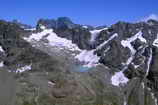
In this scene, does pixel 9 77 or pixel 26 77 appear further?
pixel 26 77

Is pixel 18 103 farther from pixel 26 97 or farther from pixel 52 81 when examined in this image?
pixel 52 81

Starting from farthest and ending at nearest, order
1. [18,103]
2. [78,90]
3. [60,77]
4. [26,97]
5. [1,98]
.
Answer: [60,77]
[78,90]
[26,97]
[18,103]
[1,98]

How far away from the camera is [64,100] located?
163125 mm

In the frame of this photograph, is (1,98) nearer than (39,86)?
Yes

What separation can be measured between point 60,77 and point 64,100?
3264 cm

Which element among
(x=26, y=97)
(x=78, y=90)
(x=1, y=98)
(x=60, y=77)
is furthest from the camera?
(x=60, y=77)

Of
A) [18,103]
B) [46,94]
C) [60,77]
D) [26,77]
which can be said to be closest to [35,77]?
[26,77]

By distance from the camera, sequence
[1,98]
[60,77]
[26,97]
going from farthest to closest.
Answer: [60,77], [26,97], [1,98]

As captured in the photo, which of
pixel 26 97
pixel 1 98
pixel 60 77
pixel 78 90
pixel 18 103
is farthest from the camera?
pixel 60 77

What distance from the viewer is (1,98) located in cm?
14088

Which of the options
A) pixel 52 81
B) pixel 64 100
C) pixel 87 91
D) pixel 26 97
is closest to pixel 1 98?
pixel 26 97

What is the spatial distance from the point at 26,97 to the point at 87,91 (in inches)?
1762

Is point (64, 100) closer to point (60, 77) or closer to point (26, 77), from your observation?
point (60, 77)

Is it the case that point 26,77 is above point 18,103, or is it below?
above
